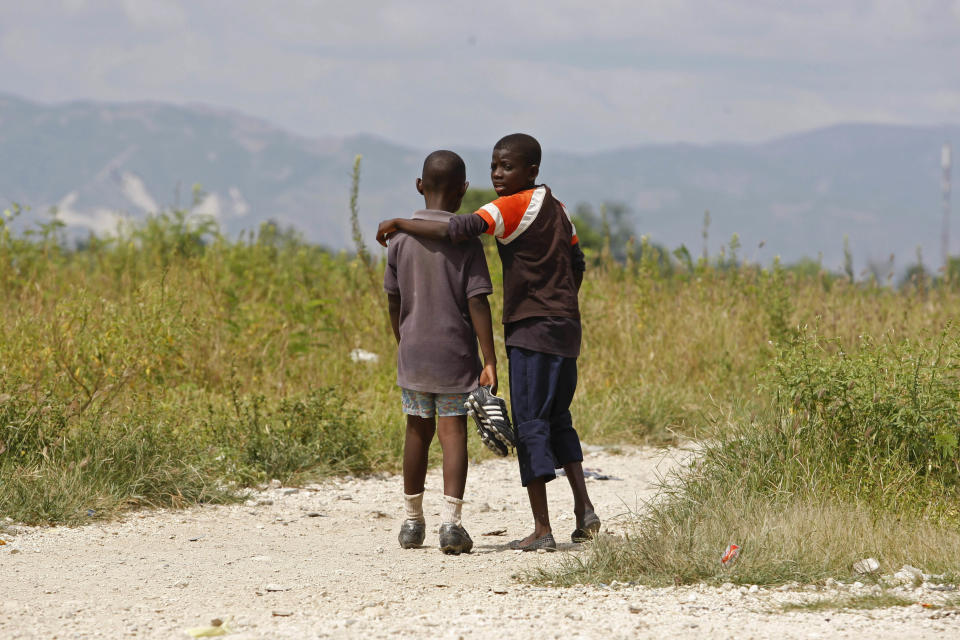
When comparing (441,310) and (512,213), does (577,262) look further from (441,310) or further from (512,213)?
(441,310)

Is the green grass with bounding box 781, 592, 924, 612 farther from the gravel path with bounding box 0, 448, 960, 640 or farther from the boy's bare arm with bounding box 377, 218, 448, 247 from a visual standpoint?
the boy's bare arm with bounding box 377, 218, 448, 247

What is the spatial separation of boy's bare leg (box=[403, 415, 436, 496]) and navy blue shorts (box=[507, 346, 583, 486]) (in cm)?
45

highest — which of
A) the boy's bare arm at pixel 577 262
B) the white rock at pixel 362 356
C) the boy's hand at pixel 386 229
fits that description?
the boy's hand at pixel 386 229

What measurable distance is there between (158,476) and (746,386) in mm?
4769

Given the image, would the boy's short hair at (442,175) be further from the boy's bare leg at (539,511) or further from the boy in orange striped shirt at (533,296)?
the boy's bare leg at (539,511)

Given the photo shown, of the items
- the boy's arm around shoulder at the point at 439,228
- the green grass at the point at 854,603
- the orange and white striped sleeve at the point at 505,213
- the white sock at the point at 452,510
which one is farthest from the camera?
the white sock at the point at 452,510

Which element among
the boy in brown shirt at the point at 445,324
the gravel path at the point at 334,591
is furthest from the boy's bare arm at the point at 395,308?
the gravel path at the point at 334,591

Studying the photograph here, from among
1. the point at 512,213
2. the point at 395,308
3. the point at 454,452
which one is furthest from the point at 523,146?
the point at 454,452

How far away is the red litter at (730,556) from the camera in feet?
13.4

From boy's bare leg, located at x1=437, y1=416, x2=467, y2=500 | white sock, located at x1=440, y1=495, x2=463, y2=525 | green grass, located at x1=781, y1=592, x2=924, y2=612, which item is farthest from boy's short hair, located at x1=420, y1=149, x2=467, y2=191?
green grass, located at x1=781, y1=592, x2=924, y2=612

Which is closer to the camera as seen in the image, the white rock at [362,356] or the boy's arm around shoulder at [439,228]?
the boy's arm around shoulder at [439,228]

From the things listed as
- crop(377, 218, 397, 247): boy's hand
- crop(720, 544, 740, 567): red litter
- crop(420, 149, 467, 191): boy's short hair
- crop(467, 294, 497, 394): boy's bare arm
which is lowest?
crop(720, 544, 740, 567): red litter

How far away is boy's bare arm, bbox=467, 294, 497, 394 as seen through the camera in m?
4.66

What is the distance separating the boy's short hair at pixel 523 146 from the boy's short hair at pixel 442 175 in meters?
0.22
